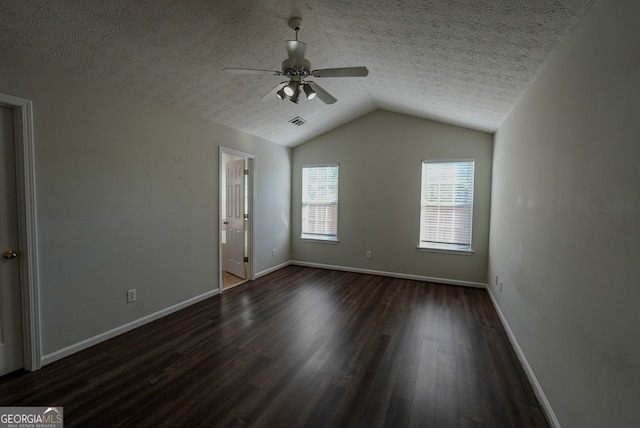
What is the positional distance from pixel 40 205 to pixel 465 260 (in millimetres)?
5150

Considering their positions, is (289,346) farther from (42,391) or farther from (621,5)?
(621,5)

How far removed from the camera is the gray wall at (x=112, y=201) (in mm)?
2180

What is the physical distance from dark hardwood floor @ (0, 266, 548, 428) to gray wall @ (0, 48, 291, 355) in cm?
36

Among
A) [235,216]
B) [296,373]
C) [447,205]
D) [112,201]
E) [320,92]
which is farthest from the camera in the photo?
[235,216]

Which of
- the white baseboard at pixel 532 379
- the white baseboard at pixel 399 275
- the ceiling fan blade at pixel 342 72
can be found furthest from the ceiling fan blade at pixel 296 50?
the white baseboard at pixel 399 275

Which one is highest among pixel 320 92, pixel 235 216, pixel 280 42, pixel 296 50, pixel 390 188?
pixel 280 42

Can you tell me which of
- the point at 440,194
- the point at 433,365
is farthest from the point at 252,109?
the point at 433,365

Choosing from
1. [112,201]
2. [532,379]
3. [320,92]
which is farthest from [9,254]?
[532,379]

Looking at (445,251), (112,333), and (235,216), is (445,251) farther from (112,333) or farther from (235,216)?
(112,333)

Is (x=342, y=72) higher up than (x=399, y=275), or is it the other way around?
(x=342, y=72)

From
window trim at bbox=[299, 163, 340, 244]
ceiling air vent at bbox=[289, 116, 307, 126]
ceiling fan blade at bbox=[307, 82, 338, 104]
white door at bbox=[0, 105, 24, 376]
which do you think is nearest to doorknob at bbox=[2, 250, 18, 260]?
white door at bbox=[0, 105, 24, 376]

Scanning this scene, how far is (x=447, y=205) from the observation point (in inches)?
174

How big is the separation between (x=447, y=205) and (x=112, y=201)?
4.50m

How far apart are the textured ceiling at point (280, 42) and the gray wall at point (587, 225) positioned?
0.33 m
